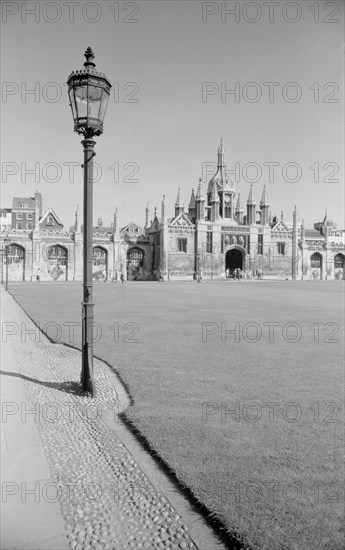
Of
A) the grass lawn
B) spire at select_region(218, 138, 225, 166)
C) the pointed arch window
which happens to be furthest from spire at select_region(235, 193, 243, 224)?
the grass lawn

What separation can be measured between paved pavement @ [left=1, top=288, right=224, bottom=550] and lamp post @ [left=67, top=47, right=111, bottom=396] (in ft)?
2.77

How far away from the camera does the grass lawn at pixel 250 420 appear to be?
3.49m

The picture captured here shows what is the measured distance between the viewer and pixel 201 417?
5.53m

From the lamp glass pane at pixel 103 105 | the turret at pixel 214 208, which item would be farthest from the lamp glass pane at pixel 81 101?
the turret at pixel 214 208

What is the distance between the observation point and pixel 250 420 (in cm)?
542

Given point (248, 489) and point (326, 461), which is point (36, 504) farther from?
point (326, 461)

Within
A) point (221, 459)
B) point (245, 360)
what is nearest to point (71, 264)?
point (245, 360)

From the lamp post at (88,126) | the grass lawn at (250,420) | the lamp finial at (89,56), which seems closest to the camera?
the grass lawn at (250,420)

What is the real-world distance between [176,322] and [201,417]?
872 centimetres

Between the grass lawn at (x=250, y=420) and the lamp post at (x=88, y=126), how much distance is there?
0.99m

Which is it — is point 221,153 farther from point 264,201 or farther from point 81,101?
point 81,101

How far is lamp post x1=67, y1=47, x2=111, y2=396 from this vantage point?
660cm

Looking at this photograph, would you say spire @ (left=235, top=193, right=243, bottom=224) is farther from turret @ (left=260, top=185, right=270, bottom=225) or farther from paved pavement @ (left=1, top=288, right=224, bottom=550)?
paved pavement @ (left=1, top=288, right=224, bottom=550)

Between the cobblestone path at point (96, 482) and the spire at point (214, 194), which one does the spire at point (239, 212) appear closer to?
the spire at point (214, 194)
